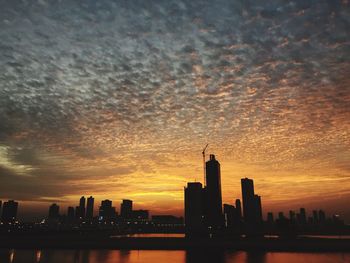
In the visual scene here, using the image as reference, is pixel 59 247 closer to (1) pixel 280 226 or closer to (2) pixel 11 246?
(2) pixel 11 246

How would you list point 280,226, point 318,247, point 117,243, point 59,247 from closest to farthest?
point 318,247, point 59,247, point 117,243, point 280,226

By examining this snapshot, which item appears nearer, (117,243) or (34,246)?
(34,246)

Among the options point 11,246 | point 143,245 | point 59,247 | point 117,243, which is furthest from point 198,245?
point 11,246

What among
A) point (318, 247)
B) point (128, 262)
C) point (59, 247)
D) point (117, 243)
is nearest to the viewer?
point (128, 262)

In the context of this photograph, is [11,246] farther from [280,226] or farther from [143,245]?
[280,226]

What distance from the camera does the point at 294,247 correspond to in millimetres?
94625

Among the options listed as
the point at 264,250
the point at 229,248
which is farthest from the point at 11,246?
the point at 264,250

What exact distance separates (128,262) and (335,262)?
150 feet

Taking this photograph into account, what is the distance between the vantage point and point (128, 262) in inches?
2413

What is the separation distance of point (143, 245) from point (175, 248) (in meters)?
12.8

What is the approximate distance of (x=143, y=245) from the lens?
4149 inches

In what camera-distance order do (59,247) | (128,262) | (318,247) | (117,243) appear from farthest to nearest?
1. (117,243)
2. (59,247)
3. (318,247)
4. (128,262)

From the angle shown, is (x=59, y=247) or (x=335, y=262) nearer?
(x=335, y=262)

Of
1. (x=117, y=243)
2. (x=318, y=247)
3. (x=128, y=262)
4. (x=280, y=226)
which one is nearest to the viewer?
(x=128, y=262)
